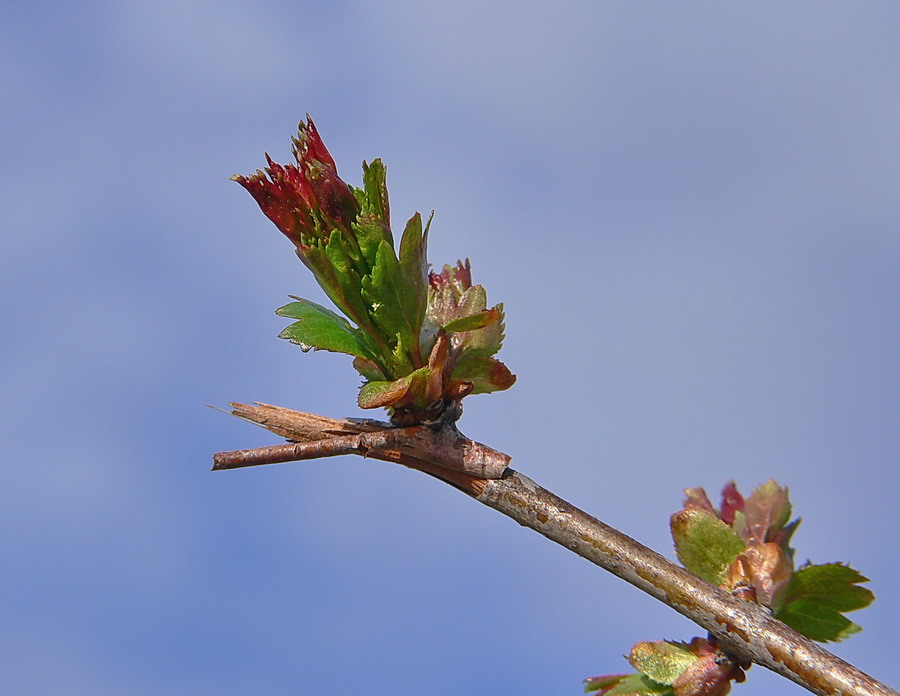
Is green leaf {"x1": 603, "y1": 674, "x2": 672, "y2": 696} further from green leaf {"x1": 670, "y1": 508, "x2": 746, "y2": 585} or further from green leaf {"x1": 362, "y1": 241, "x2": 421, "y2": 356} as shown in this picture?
green leaf {"x1": 362, "y1": 241, "x2": 421, "y2": 356}

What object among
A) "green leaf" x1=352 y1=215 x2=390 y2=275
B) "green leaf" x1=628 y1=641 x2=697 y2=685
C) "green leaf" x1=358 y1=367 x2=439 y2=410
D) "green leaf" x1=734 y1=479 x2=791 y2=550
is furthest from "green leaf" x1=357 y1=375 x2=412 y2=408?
"green leaf" x1=734 y1=479 x2=791 y2=550

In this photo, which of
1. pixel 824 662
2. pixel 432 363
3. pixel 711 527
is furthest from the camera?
pixel 711 527

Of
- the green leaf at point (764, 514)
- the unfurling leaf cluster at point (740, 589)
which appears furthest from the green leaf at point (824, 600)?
the green leaf at point (764, 514)

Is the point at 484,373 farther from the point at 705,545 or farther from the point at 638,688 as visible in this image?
the point at 638,688

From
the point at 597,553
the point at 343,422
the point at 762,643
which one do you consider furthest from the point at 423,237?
the point at 762,643

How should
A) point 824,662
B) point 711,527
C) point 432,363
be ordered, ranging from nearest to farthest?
point 824,662, point 432,363, point 711,527

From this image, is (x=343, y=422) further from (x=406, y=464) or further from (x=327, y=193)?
(x=327, y=193)

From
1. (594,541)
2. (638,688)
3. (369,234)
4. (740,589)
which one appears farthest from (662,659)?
(369,234)
